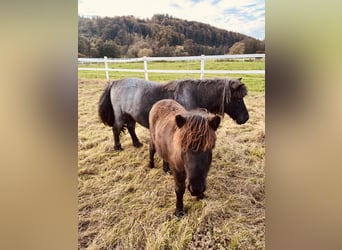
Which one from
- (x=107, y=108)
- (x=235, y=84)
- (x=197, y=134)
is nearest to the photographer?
(x=197, y=134)

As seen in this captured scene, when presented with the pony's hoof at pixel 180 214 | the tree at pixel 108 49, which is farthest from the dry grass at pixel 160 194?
the tree at pixel 108 49

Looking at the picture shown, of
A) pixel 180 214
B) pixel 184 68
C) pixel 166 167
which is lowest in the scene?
pixel 180 214

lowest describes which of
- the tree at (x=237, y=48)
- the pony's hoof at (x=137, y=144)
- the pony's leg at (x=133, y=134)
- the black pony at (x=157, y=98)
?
the pony's hoof at (x=137, y=144)

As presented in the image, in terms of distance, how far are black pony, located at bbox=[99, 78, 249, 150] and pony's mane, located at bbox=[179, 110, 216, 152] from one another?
0.37 ft

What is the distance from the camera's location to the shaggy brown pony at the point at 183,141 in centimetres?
142

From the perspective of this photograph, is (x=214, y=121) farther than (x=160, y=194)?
No

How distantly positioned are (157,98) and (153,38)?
320mm

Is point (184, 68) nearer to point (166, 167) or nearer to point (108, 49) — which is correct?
point (108, 49)

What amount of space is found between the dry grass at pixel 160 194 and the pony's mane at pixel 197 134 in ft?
0.33

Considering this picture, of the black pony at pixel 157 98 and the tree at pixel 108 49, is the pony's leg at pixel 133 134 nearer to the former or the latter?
the black pony at pixel 157 98

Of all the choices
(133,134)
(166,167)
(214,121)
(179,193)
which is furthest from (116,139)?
(214,121)

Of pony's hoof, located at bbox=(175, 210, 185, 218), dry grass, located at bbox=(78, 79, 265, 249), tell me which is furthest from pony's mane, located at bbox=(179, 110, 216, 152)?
pony's hoof, located at bbox=(175, 210, 185, 218)

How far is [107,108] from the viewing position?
1661mm

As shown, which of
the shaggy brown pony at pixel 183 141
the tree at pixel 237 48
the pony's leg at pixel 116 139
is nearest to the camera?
→ the shaggy brown pony at pixel 183 141
